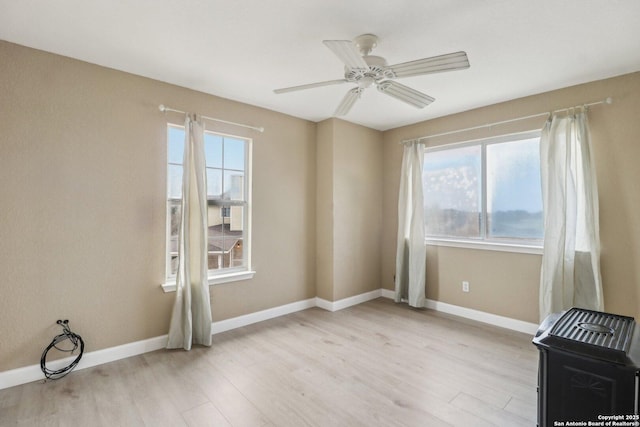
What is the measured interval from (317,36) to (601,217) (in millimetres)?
2940

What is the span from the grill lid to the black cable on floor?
312 centimetres

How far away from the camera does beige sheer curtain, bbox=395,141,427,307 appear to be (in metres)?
4.06

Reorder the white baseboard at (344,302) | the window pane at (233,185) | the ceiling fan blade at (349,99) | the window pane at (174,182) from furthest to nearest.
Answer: the white baseboard at (344,302) → the window pane at (233,185) → the window pane at (174,182) → the ceiling fan blade at (349,99)

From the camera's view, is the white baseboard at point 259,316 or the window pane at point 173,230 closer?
the window pane at point 173,230

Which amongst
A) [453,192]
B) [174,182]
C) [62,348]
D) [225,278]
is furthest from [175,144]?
[453,192]

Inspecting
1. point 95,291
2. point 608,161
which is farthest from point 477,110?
point 95,291

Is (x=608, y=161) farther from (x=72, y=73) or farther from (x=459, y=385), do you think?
(x=72, y=73)

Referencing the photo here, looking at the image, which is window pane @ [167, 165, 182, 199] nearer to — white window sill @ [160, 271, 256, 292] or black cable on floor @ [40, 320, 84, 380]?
white window sill @ [160, 271, 256, 292]

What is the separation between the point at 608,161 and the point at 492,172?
102 cm

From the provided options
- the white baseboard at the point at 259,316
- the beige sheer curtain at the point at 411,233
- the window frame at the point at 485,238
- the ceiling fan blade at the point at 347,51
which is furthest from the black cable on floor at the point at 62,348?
the window frame at the point at 485,238

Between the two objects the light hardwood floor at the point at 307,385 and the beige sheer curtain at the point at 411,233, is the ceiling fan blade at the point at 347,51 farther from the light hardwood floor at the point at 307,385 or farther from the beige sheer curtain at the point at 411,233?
the beige sheer curtain at the point at 411,233

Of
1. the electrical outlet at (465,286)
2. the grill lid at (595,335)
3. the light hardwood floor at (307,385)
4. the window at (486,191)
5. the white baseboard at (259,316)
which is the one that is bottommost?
the light hardwood floor at (307,385)

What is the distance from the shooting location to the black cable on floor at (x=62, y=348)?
2.34m

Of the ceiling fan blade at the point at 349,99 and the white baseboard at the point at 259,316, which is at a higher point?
the ceiling fan blade at the point at 349,99
